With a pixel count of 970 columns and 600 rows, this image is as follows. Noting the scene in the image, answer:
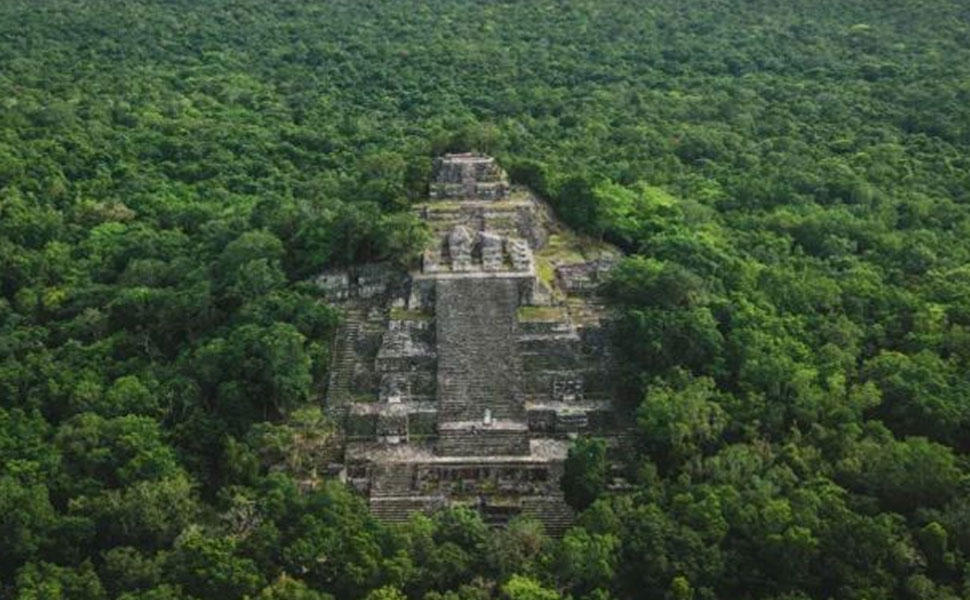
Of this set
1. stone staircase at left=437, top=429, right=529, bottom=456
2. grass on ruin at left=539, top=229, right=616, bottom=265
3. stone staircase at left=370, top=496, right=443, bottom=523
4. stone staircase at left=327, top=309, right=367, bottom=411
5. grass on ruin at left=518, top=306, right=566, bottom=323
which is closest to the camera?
stone staircase at left=370, top=496, right=443, bottom=523

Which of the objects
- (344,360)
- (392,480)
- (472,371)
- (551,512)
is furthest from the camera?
(344,360)

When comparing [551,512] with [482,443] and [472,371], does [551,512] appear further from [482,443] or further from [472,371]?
[472,371]

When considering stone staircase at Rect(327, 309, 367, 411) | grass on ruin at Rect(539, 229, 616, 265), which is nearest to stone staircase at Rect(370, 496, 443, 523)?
stone staircase at Rect(327, 309, 367, 411)

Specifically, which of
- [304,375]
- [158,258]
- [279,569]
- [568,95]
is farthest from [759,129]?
[279,569]

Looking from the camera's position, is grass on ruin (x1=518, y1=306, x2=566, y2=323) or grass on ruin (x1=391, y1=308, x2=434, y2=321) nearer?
grass on ruin (x1=518, y1=306, x2=566, y2=323)

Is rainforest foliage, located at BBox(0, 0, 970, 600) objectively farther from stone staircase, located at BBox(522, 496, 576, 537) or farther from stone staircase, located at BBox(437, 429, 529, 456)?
stone staircase, located at BBox(437, 429, 529, 456)

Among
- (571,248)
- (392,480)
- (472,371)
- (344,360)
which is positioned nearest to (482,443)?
(472,371)
